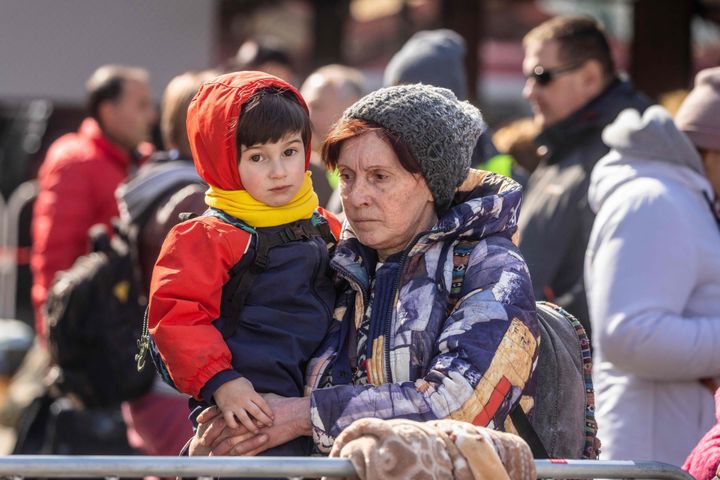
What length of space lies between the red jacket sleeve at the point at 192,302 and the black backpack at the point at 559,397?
538mm

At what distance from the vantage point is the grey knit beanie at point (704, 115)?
166 inches

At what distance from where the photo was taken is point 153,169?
510 centimetres

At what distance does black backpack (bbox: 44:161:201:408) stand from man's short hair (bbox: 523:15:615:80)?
1871mm

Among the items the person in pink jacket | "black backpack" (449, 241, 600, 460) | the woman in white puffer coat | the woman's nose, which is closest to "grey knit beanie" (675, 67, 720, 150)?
the woman in white puffer coat

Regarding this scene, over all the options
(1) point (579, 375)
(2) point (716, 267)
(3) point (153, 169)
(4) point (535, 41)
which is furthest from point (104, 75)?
(1) point (579, 375)

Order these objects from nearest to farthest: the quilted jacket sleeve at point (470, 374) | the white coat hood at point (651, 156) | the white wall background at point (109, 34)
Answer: the quilted jacket sleeve at point (470, 374)
the white coat hood at point (651, 156)
the white wall background at point (109, 34)

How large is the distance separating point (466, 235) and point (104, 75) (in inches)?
181

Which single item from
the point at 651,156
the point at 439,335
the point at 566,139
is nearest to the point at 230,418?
the point at 439,335

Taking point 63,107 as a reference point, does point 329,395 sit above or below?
above

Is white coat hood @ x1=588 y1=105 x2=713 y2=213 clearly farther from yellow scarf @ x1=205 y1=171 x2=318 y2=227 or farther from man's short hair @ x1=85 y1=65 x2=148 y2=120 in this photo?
man's short hair @ x1=85 y1=65 x2=148 y2=120

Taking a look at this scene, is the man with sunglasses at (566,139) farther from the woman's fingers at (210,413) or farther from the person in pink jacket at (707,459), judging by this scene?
the woman's fingers at (210,413)

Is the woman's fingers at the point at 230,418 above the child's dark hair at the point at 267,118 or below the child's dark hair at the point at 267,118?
below

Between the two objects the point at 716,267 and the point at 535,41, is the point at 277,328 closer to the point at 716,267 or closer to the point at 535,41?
the point at 716,267

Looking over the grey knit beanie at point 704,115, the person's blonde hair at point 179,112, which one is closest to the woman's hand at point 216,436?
the grey knit beanie at point 704,115
